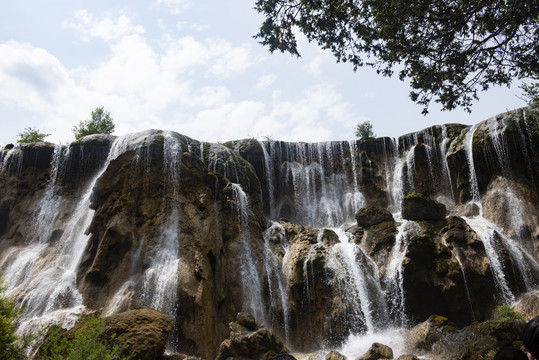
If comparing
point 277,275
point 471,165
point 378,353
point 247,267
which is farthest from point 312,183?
point 378,353

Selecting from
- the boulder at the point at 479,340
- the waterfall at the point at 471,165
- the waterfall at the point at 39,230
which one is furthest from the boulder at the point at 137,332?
the waterfall at the point at 471,165

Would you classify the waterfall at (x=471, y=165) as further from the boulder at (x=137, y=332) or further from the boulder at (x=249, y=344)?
the boulder at (x=137, y=332)

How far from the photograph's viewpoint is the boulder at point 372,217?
2192 centimetres

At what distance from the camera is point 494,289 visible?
17359 millimetres

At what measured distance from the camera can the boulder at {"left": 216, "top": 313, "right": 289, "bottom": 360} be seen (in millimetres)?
13203

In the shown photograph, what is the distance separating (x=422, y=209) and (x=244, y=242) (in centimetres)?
1009

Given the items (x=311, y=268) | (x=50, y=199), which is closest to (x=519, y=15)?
(x=311, y=268)

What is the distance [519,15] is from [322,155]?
64.6 ft

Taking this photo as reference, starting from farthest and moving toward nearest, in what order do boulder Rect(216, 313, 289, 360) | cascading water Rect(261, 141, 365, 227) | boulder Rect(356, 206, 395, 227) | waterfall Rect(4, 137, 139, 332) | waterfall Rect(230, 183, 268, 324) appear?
cascading water Rect(261, 141, 365, 227), boulder Rect(356, 206, 395, 227), waterfall Rect(230, 183, 268, 324), waterfall Rect(4, 137, 139, 332), boulder Rect(216, 313, 289, 360)

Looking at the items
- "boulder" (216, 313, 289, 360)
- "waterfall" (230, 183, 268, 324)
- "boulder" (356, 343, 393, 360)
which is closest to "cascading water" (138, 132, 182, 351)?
"boulder" (216, 313, 289, 360)

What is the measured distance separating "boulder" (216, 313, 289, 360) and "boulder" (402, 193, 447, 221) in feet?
37.5

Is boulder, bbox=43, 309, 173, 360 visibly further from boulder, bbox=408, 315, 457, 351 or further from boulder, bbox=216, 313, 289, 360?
boulder, bbox=408, 315, 457, 351

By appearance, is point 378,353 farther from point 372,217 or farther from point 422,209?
point 422,209

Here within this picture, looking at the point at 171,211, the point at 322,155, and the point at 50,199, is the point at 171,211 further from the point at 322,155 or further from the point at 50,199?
the point at 322,155
